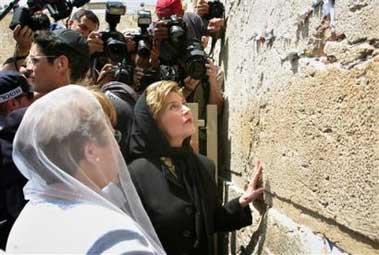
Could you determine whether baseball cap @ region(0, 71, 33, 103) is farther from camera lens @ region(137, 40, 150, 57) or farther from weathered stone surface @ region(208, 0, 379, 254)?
camera lens @ region(137, 40, 150, 57)

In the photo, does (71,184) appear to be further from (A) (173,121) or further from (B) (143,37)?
(B) (143,37)

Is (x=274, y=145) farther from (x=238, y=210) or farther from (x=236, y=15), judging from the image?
(x=236, y=15)

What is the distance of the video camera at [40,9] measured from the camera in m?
3.23

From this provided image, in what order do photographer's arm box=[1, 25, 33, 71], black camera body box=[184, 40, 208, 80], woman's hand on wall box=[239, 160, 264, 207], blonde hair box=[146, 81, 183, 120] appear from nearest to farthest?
1. blonde hair box=[146, 81, 183, 120]
2. woman's hand on wall box=[239, 160, 264, 207]
3. black camera body box=[184, 40, 208, 80]
4. photographer's arm box=[1, 25, 33, 71]

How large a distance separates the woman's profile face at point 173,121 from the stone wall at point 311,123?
1.17ft

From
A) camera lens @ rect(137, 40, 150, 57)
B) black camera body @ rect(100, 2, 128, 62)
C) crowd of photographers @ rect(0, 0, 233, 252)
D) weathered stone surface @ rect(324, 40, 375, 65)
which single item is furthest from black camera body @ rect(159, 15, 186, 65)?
weathered stone surface @ rect(324, 40, 375, 65)

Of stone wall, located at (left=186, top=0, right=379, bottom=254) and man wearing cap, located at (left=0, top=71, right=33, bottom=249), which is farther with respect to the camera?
man wearing cap, located at (left=0, top=71, right=33, bottom=249)

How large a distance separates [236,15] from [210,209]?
1.24m

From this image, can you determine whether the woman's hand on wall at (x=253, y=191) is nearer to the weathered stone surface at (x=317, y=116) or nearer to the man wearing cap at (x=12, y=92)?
the weathered stone surface at (x=317, y=116)

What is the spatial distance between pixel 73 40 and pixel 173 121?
0.70 m

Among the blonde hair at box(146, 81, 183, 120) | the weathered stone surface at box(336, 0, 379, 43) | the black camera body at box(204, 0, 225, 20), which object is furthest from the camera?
the black camera body at box(204, 0, 225, 20)

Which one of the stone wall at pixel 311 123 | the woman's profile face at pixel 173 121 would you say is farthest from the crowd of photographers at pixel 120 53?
the stone wall at pixel 311 123

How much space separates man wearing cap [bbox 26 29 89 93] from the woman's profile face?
1.85 feet

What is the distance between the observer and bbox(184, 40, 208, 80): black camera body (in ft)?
10.1
